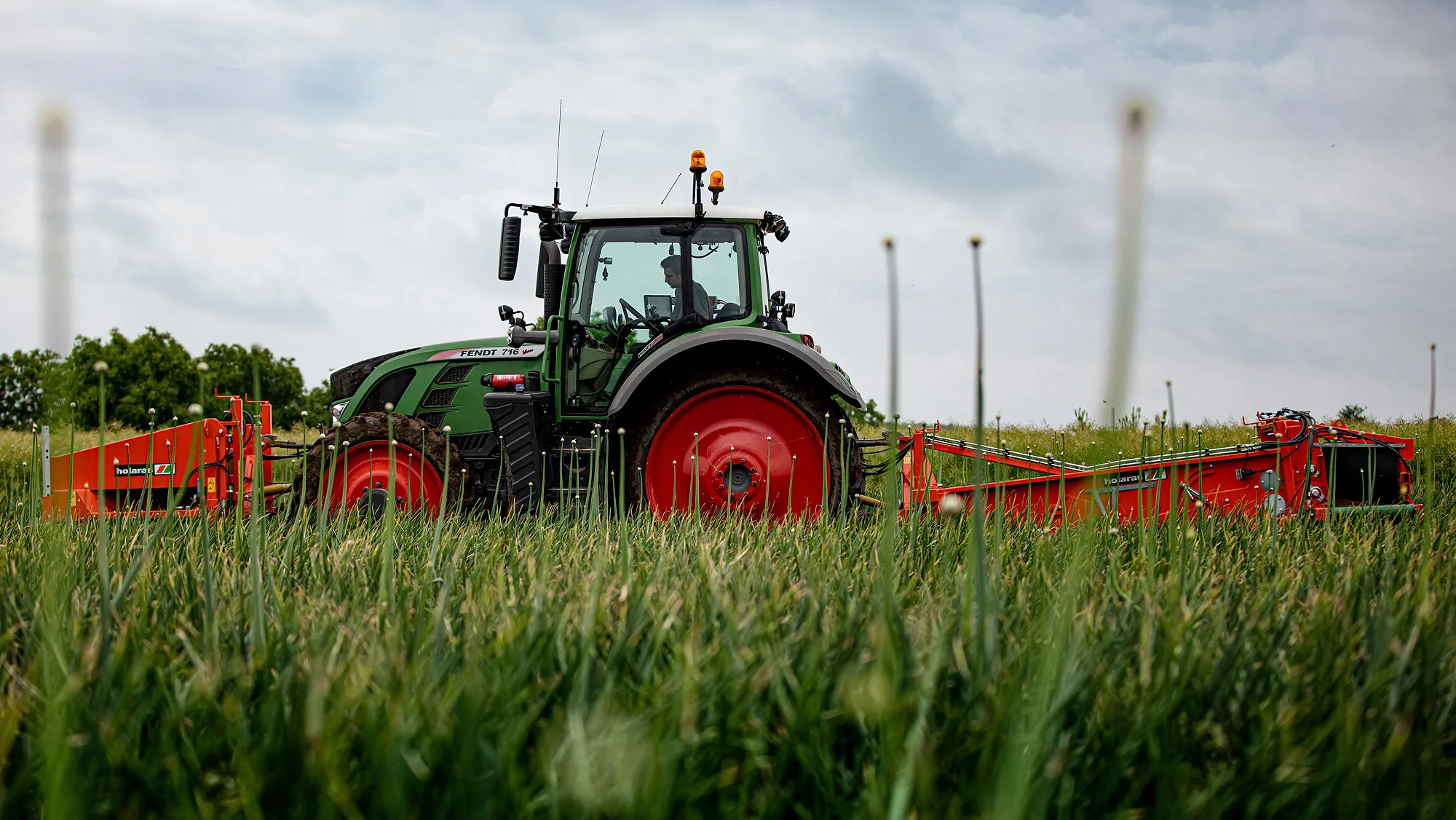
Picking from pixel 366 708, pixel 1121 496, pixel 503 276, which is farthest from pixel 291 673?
pixel 1121 496

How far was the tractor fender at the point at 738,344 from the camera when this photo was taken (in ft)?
15.3

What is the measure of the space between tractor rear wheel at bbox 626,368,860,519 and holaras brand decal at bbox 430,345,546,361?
1.23 metres

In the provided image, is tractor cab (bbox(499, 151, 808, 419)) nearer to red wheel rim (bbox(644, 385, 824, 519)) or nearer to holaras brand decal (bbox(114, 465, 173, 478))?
red wheel rim (bbox(644, 385, 824, 519))

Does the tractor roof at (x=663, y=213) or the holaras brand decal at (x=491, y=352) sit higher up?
the tractor roof at (x=663, y=213)

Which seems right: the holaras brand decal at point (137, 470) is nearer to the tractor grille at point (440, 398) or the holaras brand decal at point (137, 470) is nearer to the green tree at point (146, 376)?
the tractor grille at point (440, 398)

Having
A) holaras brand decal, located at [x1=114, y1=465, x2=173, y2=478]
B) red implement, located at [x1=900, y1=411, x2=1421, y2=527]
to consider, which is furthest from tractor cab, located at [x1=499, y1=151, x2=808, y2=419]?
holaras brand decal, located at [x1=114, y1=465, x2=173, y2=478]

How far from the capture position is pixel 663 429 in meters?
4.79

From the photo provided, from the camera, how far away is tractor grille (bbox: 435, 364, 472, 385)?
5867 mm

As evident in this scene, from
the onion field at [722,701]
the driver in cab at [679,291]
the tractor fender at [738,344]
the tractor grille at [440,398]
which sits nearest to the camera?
the onion field at [722,701]

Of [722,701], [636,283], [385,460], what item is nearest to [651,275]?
[636,283]

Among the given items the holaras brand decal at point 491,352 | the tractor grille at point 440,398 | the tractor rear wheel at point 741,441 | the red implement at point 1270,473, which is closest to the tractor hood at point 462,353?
the holaras brand decal at point 491,352

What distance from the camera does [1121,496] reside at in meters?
5.18

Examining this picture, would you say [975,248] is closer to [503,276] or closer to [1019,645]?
[1019,645]

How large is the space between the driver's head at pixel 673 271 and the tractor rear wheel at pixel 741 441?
79 cm
